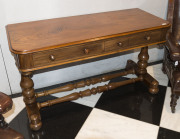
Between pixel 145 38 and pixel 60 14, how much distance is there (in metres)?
0.79

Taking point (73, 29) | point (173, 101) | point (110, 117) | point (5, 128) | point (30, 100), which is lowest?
point (110, 117)

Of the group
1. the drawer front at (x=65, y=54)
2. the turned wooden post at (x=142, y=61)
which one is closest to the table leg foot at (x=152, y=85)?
the turned wooden post at (x=142, y=61)

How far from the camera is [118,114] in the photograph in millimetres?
1899

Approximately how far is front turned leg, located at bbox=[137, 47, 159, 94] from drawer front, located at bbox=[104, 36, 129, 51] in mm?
493

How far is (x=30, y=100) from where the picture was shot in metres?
1.72

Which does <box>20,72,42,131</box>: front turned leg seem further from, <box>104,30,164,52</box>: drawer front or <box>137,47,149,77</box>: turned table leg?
<box>137,47,149,77</box>: turned table leg

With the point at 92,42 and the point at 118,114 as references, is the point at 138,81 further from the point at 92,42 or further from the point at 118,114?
the point at 92,42

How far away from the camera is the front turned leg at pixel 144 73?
2.10 m

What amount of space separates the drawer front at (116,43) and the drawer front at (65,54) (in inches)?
2.0

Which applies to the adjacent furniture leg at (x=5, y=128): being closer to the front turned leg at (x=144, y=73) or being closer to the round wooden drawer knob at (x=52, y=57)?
the round wooden drawer knob at (x=52, y=57)

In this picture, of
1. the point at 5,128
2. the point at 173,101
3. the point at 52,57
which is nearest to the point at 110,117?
the point at 173,101

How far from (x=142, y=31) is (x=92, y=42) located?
420mm

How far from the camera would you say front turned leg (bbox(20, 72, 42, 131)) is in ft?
5.24

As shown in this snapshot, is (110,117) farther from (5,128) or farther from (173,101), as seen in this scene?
(5,128)
